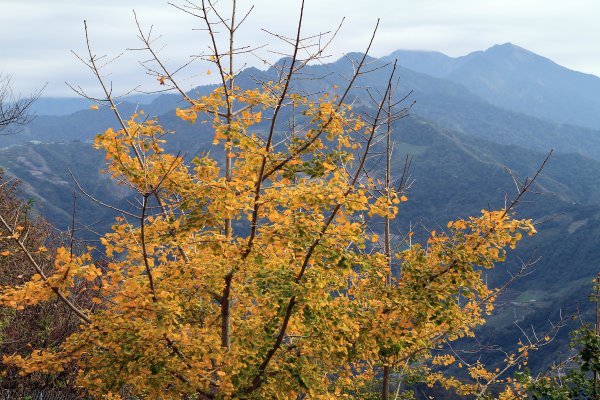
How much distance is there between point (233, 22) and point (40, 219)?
1526 inches

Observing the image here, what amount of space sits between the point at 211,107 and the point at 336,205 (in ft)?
7.88

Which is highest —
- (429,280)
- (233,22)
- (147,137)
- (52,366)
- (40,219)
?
(233,22)

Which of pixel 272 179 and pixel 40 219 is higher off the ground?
pixel 272 179

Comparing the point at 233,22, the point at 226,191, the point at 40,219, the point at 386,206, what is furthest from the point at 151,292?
the point at 40,219

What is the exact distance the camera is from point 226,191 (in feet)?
21.8

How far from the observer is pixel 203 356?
7.27 m

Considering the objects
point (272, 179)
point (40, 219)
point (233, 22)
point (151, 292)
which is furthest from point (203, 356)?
point (40, 219)

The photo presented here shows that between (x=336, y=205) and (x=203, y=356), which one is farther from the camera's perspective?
(x=203, y=356)

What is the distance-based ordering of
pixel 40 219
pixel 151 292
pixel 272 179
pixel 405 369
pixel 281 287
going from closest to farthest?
pixel 281 287, pixel 151 292, pixel 272 179, pixel 405 369, pixel 40 219

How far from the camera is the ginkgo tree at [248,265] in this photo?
6.71m

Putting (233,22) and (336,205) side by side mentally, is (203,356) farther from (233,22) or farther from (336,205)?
(233,22)

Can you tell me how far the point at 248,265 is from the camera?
7156 millimetres

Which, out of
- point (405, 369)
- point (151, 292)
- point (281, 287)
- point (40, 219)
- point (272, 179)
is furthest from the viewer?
point (40, 219)

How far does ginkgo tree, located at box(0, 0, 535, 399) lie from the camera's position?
22.0 ft
